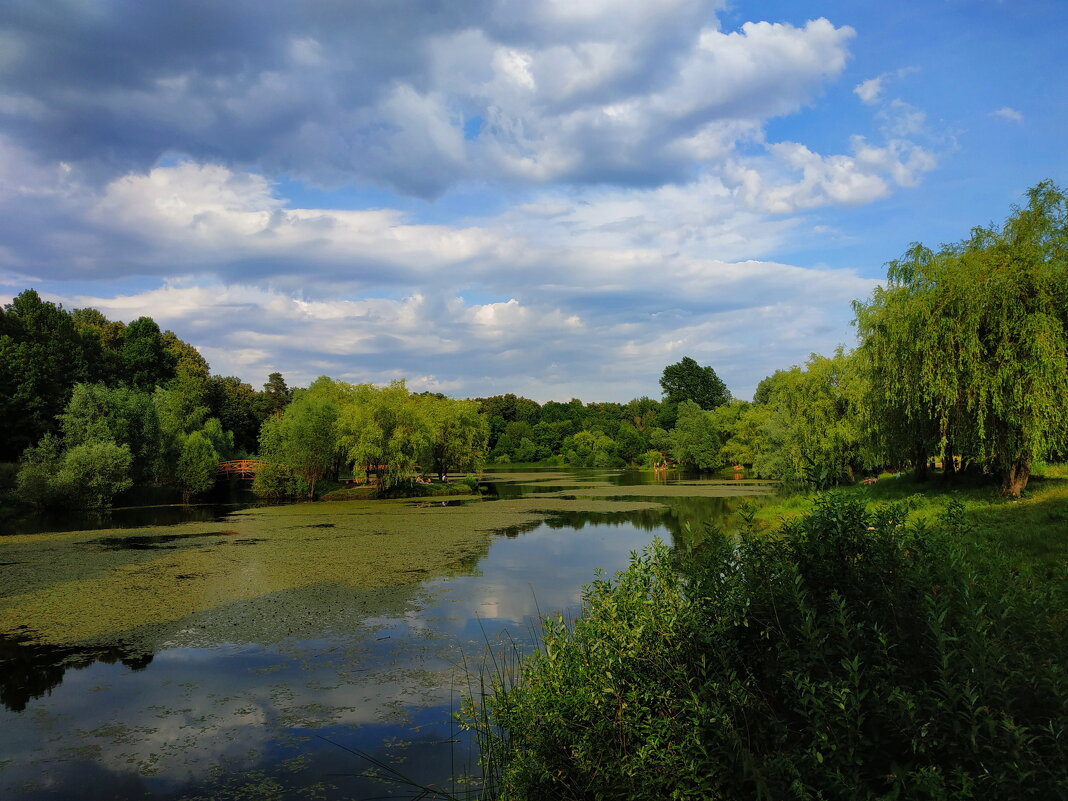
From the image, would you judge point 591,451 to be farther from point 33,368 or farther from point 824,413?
point 33,368

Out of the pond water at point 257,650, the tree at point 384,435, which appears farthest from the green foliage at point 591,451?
the pond water at point 257,650

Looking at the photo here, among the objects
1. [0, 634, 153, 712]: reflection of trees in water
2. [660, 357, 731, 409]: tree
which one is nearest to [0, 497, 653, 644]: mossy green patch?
[0, 634, 153, 712]: reflection of trees in water

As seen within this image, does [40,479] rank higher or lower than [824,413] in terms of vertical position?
lower

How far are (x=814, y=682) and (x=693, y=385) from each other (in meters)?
111

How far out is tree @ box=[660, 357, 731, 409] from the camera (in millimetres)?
110312

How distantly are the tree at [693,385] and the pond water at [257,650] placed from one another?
9061cm

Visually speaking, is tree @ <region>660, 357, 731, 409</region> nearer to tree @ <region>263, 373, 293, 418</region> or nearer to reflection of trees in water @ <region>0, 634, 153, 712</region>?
tree @ <region>263, 373, 293, 418</region>

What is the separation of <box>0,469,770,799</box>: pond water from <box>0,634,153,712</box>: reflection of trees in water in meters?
0.04

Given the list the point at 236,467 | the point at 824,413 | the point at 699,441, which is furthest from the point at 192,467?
the point at 699,441

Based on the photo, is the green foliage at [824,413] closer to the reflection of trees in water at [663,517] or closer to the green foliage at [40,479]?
the reflection of trees in water at [663,517]

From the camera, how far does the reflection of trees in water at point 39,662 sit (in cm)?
871

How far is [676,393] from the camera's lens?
368 ft

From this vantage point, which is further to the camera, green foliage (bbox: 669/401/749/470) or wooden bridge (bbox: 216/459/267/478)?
green foliage (bbox: 669/401/749/470)

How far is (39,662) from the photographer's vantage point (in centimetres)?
988
